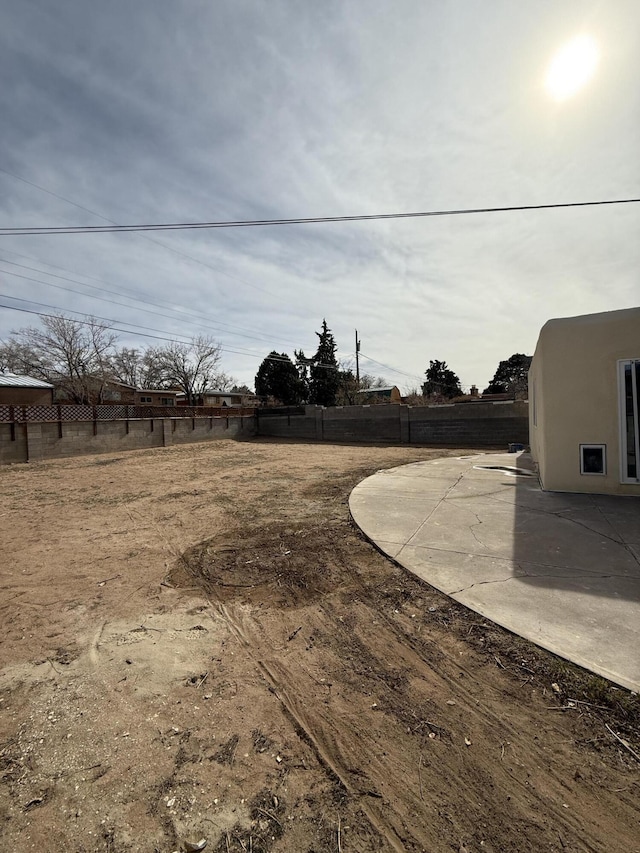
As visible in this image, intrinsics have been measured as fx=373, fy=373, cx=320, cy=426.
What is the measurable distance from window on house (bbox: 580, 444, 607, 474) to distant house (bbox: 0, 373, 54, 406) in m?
28.0

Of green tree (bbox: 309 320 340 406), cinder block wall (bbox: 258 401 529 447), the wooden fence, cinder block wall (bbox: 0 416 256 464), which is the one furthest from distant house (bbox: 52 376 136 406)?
green tree (bbox: 309 320 340 406)

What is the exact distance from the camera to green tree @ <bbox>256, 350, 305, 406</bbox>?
42.7 meters

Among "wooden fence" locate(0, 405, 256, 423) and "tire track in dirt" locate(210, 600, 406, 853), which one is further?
"wooden fence" locate(0, 405, 256, 423)

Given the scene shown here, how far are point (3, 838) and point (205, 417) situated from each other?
2323 centimetres

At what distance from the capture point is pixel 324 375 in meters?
41.4

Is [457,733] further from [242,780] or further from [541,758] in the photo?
[242,780]

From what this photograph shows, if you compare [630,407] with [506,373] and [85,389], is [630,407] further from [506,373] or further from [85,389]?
[506,373]

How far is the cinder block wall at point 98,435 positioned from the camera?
50.2 ft

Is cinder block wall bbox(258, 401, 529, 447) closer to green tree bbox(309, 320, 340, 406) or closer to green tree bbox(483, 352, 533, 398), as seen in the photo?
green tree bbox(309, 320, 340, 406)

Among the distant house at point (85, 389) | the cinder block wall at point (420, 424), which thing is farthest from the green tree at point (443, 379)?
the distant house at point (85, 389)

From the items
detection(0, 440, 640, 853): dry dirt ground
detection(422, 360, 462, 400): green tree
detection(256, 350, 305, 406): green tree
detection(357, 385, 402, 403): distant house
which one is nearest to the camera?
detection(0, 440, 640, 853): dry dirt ground

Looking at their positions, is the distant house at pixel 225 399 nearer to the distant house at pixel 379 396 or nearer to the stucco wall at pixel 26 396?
the distant house at pixel 379 396

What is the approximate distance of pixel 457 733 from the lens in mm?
1947

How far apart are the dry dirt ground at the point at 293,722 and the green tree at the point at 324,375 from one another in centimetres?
3732
